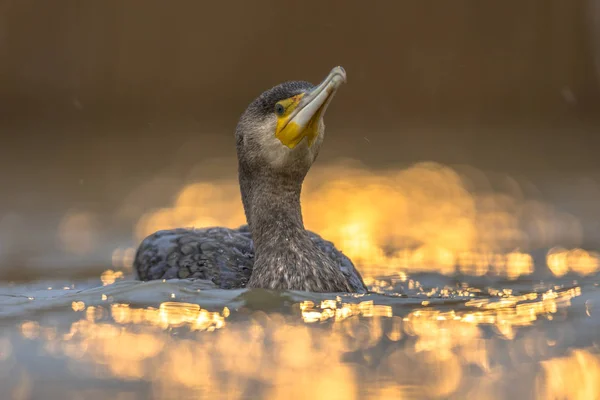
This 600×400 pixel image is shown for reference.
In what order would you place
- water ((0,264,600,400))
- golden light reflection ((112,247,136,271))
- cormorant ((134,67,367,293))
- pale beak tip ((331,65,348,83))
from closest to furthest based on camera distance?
water ((0,264,600,400)) → pale beak tip ((331,65,348,83)) → cormorant ((134,67,367,293)) → golden light reflection ((112,247,136,271))

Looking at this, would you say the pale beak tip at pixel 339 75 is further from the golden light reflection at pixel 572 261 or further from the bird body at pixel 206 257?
the golden light reflection at pixel 572 261

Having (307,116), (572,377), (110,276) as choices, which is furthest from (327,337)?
(110,276)

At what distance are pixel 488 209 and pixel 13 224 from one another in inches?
146

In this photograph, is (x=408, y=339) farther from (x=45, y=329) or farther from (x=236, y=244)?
(x=236, y=244)

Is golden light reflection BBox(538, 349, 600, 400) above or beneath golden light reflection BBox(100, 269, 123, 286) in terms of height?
beneath

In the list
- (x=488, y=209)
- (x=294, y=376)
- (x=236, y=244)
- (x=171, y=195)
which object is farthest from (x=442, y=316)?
(x=171, y=195)

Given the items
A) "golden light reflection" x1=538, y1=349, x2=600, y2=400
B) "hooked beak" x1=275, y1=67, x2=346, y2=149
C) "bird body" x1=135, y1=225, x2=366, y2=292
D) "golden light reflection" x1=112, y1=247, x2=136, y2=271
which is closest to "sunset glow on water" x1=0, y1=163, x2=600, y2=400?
"golden light reflection" x1=538, y1=349, x2=600, y2=400

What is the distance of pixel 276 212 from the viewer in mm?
5469

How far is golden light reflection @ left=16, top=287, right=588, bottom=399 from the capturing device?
134 inches

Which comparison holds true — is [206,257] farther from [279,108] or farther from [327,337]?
[327,337]

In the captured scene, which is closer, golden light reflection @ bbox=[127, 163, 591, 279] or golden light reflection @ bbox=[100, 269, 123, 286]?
golden light reflection @ bbox=[100, 269, 123, 286]

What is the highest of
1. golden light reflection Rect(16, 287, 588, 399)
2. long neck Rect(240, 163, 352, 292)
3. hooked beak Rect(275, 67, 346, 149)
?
hooked beak Rect(275, 67, 346, 149)

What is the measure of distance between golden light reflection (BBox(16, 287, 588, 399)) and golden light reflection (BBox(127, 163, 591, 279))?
237cm

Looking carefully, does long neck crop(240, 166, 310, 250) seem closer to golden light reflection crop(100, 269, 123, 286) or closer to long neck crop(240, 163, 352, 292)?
long neck crop(240, 163, 352, 292)
